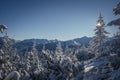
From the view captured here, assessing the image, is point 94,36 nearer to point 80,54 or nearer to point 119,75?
point 80,54

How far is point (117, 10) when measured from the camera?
1730 cm

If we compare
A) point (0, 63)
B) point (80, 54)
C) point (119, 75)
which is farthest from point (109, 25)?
point (80, 54)

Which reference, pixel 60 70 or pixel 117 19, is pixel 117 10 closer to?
A: pixel 117 19

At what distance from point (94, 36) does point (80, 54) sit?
28.8 ft

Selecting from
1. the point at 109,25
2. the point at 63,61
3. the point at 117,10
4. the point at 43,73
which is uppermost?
the point at 117,10

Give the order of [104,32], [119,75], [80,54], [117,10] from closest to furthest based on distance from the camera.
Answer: [119,75], [117,10], [104,32], [80,54]

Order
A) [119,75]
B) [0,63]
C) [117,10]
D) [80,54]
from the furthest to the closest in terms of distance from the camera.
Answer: [80,54] → [117,10] → [119,75] → [0,63]

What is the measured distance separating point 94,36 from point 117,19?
33584 mm

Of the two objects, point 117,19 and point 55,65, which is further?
point 55,65

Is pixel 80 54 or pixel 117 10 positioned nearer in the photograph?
pixel 117 10

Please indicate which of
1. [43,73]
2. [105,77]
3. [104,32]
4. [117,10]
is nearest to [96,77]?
[105,77]

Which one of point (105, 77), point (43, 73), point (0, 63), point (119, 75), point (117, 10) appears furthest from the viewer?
point (43, 73)

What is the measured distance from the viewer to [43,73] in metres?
30.4

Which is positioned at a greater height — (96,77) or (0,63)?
(0,63)
